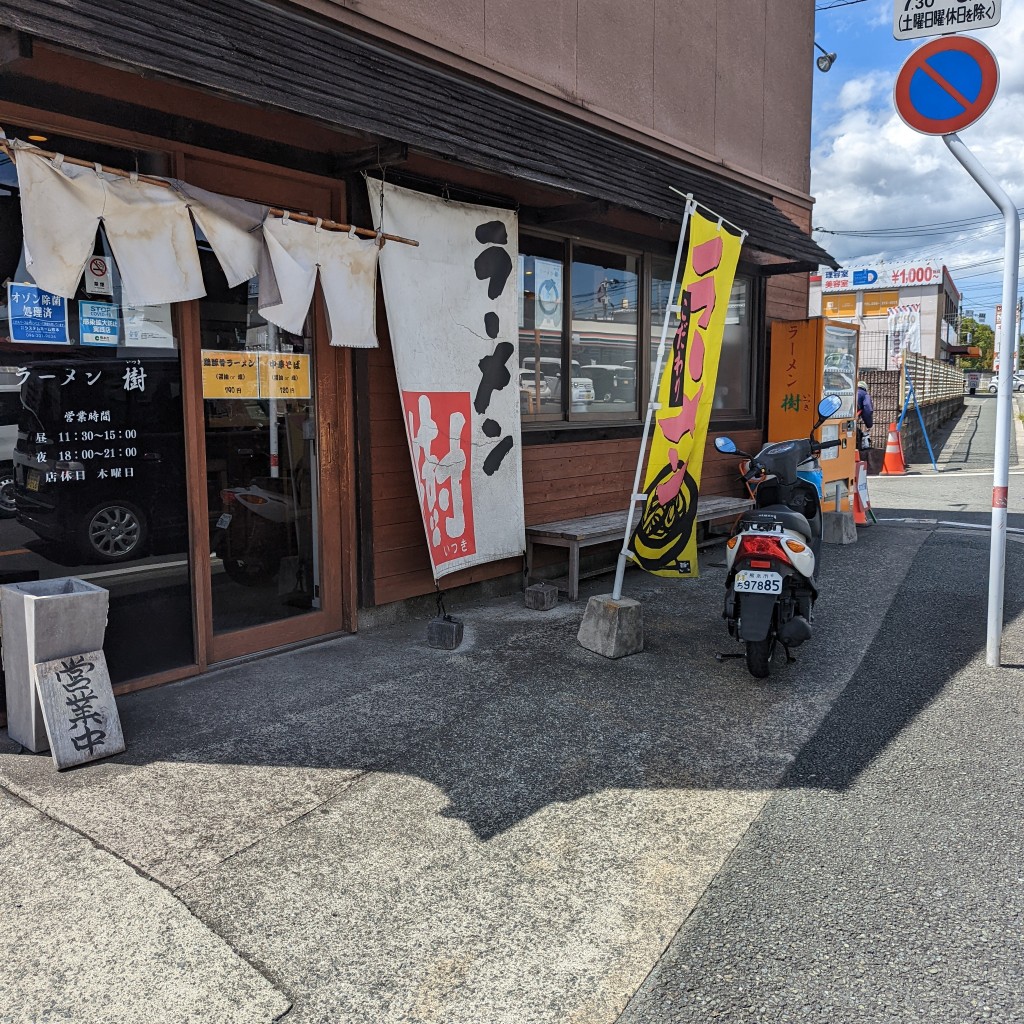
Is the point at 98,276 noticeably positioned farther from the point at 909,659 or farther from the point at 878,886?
the point at 909,659

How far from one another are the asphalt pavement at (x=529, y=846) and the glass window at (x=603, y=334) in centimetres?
313

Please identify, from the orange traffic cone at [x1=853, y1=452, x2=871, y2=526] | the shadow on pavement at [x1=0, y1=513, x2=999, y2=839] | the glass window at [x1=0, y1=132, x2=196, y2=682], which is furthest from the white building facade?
the glass window at [x1=0, y1=132, x2=196, y2=682]

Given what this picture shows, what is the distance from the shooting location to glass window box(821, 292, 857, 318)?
4953 cm

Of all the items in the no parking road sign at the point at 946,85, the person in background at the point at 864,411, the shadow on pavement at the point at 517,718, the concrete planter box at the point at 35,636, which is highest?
the no parking road sign at the point at 946,85

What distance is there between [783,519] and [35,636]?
4157 millimetres

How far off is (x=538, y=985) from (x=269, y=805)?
1.50 meters

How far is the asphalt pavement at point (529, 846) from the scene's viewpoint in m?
2.54

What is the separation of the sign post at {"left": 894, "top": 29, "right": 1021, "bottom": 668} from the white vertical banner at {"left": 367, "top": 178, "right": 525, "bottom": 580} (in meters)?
2.80

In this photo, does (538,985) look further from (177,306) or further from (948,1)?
(948,1)

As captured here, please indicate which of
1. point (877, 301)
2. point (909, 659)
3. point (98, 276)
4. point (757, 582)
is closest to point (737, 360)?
point (909, 659)

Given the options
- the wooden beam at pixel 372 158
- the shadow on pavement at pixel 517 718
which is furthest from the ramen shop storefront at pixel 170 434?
the shadow on pavement at pixel 517 718

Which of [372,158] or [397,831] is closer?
[397,831]

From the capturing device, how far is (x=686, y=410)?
5.71 metres

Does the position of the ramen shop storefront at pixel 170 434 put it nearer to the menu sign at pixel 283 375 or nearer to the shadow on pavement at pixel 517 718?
the menu sign at pixel 283 375
